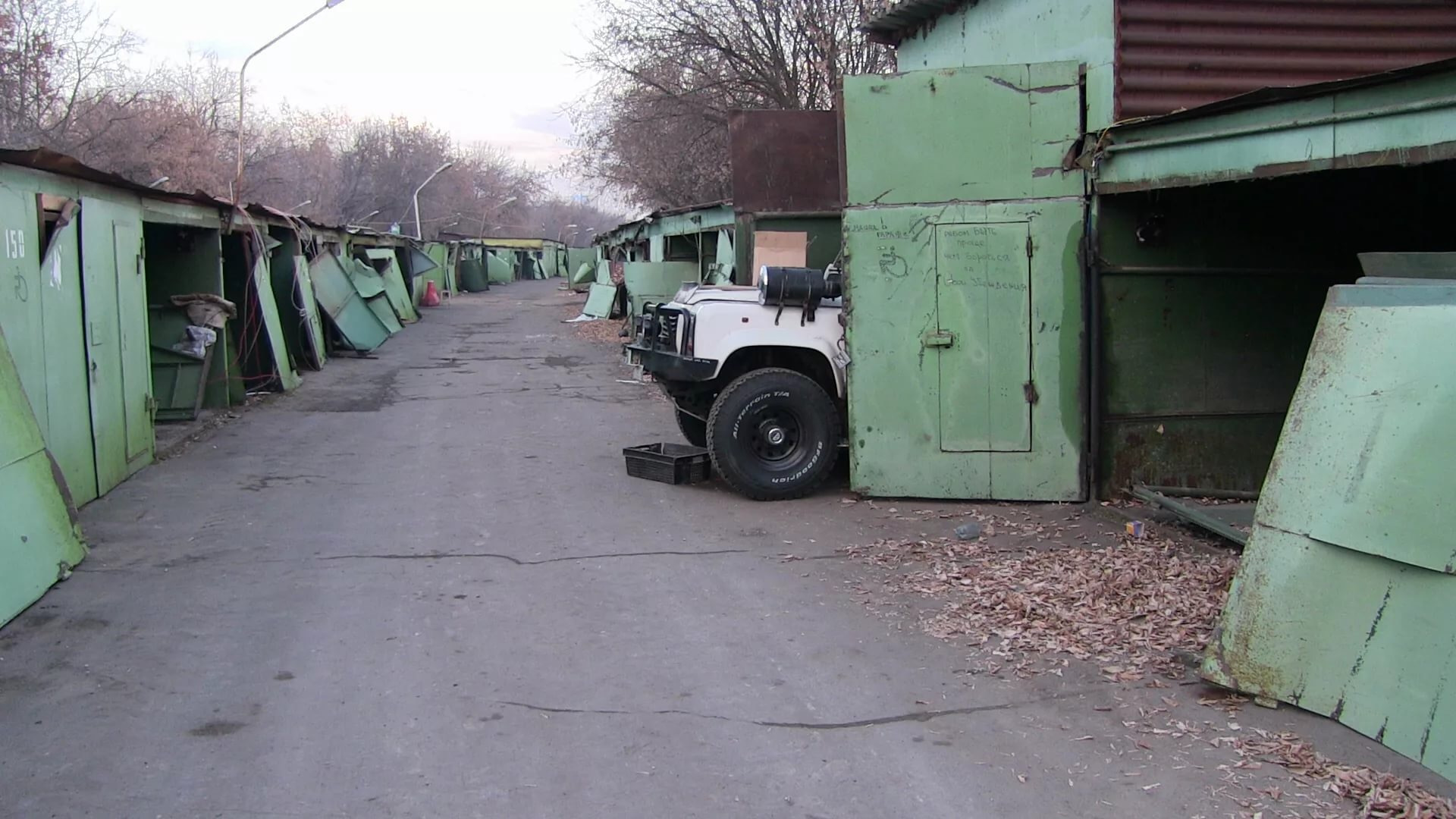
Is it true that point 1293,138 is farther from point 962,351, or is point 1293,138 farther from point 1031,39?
point 1031,39

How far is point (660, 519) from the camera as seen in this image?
8.10 m

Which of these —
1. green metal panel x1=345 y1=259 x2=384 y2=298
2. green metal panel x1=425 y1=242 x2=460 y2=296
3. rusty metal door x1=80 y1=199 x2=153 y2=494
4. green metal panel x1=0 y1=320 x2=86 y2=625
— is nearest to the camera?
green metal panel x1=0 y1=320 x2=86 y2=625

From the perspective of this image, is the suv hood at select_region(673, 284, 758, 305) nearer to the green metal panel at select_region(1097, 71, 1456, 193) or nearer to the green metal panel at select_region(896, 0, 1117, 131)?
the green metal panel at select_region(896, 0, 1117, 131)

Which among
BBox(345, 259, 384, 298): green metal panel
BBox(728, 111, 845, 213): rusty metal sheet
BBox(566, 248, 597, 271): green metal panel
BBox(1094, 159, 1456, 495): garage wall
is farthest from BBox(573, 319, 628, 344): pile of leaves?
BBox(566, 248, 597, 271): green metal panel

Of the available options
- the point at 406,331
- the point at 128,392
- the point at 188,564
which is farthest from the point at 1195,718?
the point at 406,331

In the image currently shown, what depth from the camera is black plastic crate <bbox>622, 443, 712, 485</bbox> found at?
363 inches

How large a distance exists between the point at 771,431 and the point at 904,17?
486cm

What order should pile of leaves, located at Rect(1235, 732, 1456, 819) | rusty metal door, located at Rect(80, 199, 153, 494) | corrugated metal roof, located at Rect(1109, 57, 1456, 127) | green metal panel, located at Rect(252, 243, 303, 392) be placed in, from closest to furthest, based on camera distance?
pile of leaves, located at Rect(1235, 732, 1456, 819)
corrugated metal roof, located at Rect(1109, 57, 1456, 127)
rusty metal door, located at Rect(80, 199, 153, 494)
green metal panel, located at Rect(252, 243, 303, 392)

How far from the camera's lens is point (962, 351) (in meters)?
8.20

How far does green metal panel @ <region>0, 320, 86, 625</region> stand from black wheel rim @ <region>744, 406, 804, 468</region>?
4.43m

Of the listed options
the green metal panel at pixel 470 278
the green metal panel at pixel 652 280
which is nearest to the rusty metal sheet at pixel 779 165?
the green metal panel at pixel 652 280

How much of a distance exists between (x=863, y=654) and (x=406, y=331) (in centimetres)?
2355

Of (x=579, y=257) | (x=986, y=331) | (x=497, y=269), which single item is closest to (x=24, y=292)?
(x=986, y=331)

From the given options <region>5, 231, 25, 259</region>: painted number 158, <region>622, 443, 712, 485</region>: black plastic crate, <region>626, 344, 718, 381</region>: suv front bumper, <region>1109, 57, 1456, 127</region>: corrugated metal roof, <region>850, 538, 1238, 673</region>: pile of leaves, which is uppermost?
<region>1109, 57, 1456, 127</region>: corrugated metal roof
